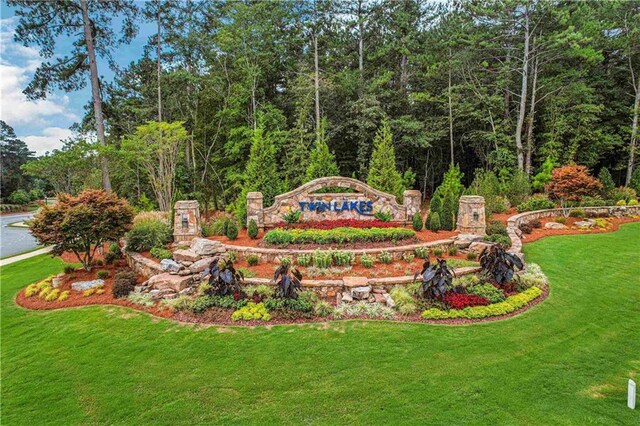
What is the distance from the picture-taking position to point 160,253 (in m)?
9.55

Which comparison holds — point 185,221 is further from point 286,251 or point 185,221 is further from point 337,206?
point 337,206

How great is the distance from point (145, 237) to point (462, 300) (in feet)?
29.6

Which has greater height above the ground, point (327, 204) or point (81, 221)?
point (327, 204)

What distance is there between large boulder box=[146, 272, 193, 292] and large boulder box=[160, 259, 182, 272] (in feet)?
0.81

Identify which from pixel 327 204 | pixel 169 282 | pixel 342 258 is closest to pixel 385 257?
pixel 342 258

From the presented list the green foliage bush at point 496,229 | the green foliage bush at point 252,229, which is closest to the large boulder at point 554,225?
the green foliage bush at point 496,229

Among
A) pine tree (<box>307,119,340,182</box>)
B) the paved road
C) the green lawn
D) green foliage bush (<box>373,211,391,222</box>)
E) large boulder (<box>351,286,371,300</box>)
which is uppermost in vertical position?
pine tree (<box>307,119,340,182</box>)

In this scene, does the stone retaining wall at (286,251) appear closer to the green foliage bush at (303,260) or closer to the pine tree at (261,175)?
the green foliage bush at (303,260)

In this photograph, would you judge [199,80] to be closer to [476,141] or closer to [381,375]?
[476,141]

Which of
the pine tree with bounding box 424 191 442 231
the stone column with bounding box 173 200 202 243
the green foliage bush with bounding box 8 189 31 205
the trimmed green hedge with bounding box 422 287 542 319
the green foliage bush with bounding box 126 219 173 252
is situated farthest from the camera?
the green foliage bush with bounding box 8 189 31 205

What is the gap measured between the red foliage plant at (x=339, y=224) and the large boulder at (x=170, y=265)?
13.4 feet

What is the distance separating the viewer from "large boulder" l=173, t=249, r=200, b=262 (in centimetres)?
891

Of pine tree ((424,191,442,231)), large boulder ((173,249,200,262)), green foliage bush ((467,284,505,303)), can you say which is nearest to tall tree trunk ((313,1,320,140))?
pine tree ((424,191,442,231))

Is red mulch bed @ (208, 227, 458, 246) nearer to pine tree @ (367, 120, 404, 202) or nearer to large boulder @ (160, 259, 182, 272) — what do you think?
large boulder @ (160, 259, 182, 272)
